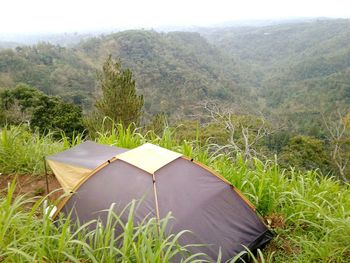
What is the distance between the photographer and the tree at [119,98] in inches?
369

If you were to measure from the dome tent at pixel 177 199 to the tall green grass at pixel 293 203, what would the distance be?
0.66ft

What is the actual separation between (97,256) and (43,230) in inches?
11.9

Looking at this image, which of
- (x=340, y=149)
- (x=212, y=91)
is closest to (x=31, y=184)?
(x=340, y=149)

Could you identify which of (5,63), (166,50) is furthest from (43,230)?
(166,50)

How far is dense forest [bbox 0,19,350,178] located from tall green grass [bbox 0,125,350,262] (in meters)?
4.44

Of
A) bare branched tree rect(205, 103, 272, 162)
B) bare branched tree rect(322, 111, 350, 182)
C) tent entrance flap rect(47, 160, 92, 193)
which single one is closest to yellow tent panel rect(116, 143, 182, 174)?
tent entrance flap rect(47, 160, 92, 193)

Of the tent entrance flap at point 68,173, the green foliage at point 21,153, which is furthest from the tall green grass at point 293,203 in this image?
the tent entrance flap at point 68,173

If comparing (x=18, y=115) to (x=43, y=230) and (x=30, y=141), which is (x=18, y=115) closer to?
(x=30, y=141)

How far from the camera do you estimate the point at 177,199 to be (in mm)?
2221

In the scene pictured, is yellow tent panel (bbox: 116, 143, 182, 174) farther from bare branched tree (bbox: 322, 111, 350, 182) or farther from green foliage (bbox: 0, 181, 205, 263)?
bare branched tree (bbox: 322, 111, 350, 182)

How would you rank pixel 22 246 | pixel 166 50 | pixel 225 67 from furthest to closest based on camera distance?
pixel 225 67 < pixel 166 50 < pixel 22 246

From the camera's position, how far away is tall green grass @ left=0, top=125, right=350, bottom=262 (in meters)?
2.13

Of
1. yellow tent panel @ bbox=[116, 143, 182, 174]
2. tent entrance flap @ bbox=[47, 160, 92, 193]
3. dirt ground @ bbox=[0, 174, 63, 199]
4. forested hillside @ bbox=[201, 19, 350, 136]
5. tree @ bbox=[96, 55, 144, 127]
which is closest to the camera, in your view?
yellow tent panel @ bbox=[116, 143, 182, 174]

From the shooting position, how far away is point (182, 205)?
2.20 metres
